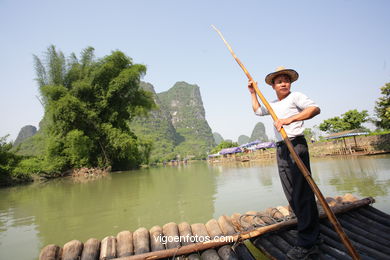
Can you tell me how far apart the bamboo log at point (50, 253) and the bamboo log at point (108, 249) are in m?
0.31

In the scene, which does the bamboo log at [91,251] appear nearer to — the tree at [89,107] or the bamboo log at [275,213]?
the bamboo log at [275,213]

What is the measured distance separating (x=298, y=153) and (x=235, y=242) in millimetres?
867

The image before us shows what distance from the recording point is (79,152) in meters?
15.3

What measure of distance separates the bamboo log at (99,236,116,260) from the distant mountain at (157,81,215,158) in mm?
107840

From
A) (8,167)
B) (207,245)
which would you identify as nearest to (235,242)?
(207,245)

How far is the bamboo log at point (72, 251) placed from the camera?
173cm

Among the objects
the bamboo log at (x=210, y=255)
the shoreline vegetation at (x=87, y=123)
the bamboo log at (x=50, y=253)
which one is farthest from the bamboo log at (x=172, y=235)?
the shoreline vegetation at (x=87, y=123)

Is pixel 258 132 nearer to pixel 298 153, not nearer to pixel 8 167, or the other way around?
pixel 8 167

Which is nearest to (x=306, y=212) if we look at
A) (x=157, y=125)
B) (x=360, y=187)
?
(x=360, y=187)

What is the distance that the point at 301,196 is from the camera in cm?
177

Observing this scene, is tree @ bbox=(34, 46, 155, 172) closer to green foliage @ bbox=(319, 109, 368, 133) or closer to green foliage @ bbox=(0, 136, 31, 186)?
green foliage @ bbox=(0, 136, 31, 186)

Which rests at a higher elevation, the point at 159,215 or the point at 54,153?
the point at 54,153

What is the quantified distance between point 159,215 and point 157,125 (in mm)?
94340

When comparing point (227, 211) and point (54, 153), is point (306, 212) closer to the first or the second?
point (227, 211)
